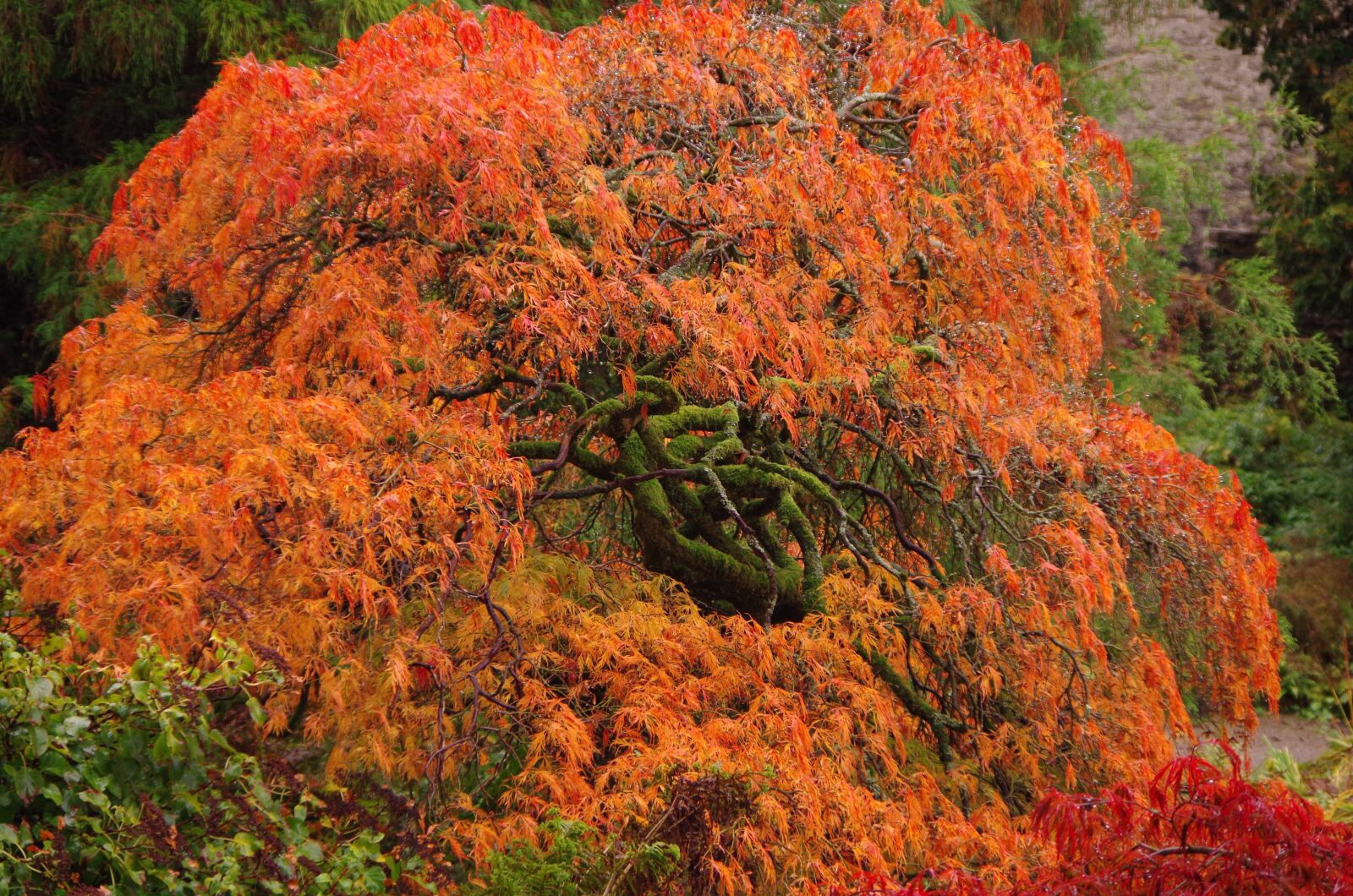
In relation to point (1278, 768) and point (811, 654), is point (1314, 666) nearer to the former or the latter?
point (1278, 768)

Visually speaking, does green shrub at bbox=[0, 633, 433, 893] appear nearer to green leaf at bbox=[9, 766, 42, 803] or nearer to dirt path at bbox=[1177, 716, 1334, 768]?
green leaf at bbox=[9, 766, 42, 803]

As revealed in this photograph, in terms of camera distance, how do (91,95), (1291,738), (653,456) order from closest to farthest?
(653,456)
(91,95)
(1291,738)

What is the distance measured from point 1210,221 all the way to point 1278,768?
988 centimetres

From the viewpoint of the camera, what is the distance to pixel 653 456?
462 centimetres

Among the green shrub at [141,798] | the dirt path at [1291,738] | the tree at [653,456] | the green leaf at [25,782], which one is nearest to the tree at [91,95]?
the tree at [653,456]

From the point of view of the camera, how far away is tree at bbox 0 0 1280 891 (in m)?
3.53

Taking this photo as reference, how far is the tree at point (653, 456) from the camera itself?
139 inches

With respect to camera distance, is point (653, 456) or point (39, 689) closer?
point (39, 689)

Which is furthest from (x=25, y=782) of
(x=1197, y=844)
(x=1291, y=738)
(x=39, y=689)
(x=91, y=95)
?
(x=1291, y=738)

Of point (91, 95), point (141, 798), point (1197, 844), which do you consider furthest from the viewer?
point (91, 95)

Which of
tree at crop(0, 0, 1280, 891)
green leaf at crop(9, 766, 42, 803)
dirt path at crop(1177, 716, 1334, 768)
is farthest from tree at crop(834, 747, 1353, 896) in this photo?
dirt path at crop(1177, 716, 1334, 768)

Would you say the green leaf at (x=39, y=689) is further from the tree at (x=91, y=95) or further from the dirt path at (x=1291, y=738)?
the dirt path at (x=1291, y=738)

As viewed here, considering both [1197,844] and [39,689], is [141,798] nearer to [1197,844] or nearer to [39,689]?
[39,689]

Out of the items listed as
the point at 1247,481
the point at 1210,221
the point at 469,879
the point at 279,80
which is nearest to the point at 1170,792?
the point at 469,879
